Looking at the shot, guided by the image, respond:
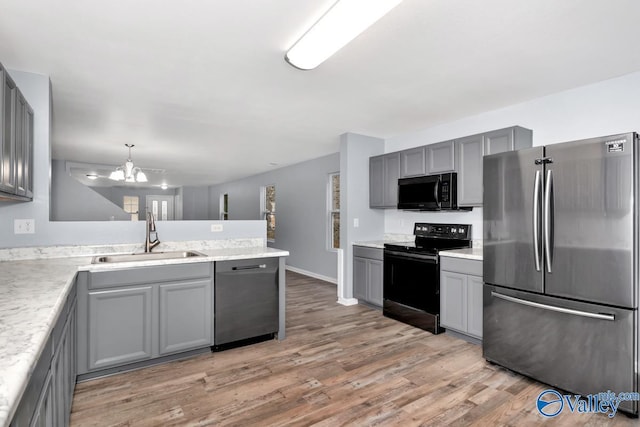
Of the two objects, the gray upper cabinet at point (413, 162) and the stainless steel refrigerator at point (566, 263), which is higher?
the gray upper cabinet at point (413, 162)

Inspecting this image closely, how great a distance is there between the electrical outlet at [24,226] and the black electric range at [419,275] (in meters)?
3.29

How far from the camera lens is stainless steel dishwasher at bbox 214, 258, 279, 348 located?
9.28 feet

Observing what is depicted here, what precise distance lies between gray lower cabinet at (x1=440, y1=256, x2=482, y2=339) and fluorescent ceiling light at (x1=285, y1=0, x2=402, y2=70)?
7.40 feet

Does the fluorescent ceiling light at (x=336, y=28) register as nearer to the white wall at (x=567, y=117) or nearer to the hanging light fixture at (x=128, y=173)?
the white wall at (x=567, y=117)

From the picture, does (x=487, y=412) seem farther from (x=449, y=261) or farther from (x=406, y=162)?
(x=406, y=162)

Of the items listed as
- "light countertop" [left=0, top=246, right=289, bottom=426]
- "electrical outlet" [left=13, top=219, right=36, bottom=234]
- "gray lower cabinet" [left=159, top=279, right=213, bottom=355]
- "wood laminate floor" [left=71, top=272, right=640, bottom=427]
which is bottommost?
"wood laminate floor" [left=71, top=272, right=640, bottom=427]

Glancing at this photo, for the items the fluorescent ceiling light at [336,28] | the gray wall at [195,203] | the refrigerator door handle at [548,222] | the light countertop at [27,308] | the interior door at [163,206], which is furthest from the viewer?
the gray wall at [195,203]

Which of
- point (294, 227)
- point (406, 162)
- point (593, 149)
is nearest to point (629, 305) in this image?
point (593, 149)

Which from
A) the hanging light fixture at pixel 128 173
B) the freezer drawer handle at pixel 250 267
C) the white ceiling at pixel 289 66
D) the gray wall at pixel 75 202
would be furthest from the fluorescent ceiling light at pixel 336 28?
the gray wall at pixel 75 202

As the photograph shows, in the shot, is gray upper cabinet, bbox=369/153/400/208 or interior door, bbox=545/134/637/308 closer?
interior door, bbox=545/134/637/308

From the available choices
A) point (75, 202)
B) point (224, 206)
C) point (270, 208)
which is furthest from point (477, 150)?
point (224, 206)

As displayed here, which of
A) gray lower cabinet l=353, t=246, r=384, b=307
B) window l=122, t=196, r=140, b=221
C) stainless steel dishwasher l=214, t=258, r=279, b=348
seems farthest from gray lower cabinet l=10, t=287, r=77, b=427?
window l=122, t=196, r=140, b=221

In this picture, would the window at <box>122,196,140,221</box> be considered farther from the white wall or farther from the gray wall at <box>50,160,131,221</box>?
the white wall

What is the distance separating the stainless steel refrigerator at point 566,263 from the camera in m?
1.97
